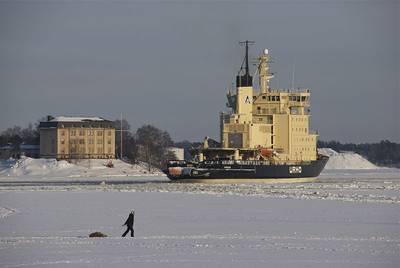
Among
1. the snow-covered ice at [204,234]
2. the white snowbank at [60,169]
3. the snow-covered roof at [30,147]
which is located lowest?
the snow-covered ice at [204,234]

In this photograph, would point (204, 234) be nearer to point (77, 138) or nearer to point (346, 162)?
point (77, 138)

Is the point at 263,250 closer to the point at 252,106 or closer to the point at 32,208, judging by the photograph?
the point at 32,208

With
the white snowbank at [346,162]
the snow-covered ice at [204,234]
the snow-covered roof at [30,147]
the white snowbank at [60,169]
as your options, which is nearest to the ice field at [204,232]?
the snow-covered ice at [204,234]

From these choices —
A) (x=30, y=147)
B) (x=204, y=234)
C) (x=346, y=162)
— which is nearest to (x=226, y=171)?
(x=204, y=234)

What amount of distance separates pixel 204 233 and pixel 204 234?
0.82 ft

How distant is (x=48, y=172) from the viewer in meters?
87.9

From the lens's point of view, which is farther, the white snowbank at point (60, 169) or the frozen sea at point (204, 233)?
the white snowbank at point (60, 169)

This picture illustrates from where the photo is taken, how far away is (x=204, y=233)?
70.6ft

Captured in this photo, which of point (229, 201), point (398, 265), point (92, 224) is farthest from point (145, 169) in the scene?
point (398, 265)

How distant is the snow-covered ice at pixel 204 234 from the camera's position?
1697 centimetres

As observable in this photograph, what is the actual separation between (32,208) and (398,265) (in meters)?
16.3

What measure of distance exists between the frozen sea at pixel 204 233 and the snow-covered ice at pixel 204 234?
0.06 feet

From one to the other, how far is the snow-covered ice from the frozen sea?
0.02 meters

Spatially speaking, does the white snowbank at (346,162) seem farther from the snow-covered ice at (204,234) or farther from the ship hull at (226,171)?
the snow-covered ice at (204,234)
